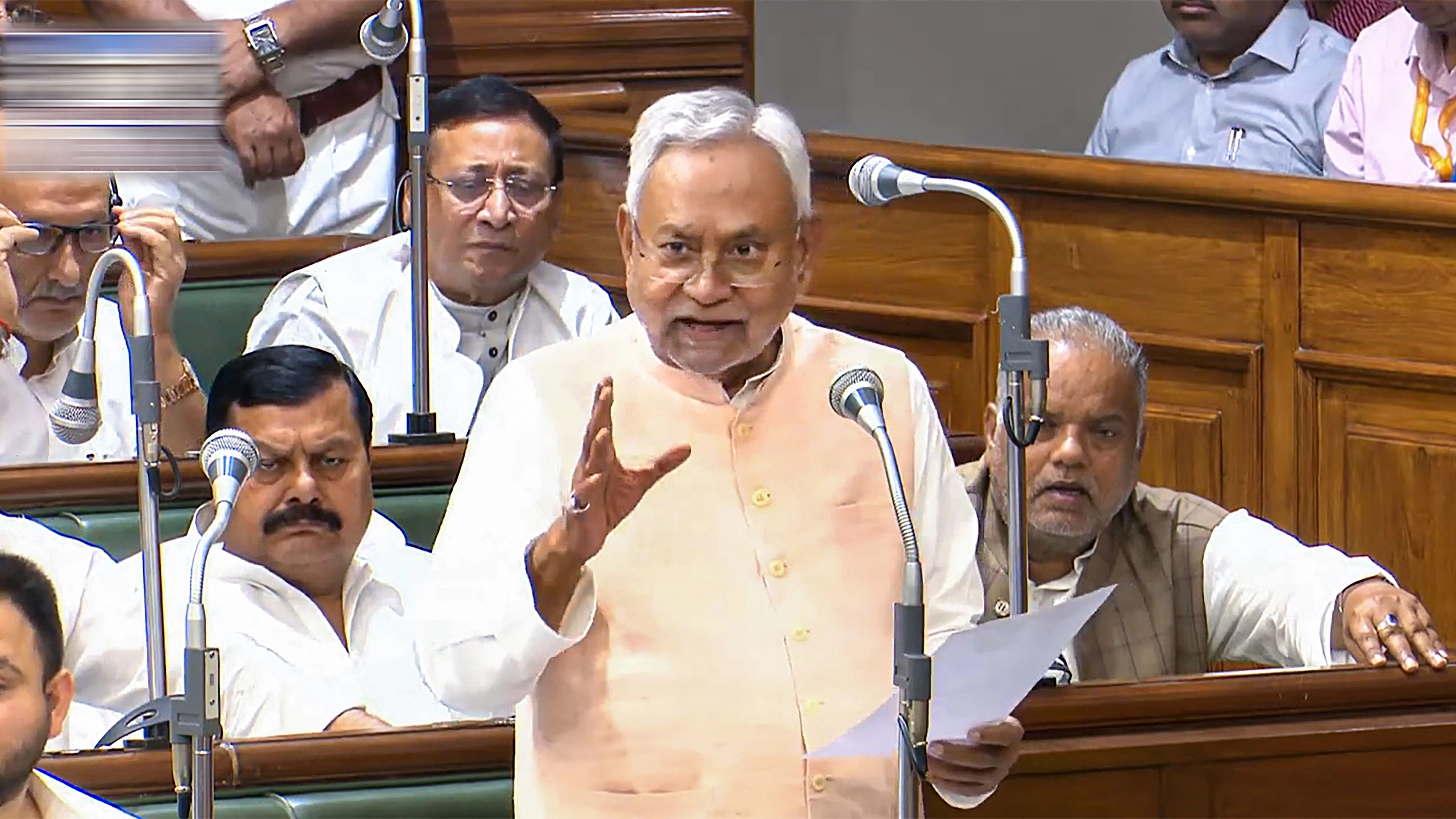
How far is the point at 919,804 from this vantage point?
212cm

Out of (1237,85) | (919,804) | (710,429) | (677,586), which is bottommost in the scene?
(919,804)

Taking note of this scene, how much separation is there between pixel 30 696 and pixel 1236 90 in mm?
3032

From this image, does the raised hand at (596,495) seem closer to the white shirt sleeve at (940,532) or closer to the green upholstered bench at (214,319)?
the white shirt sleeve at (940,532)

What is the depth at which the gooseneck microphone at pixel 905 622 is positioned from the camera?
2.03 m

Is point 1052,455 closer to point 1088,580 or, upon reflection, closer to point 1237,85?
point 1088,580

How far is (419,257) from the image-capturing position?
378 centimetres

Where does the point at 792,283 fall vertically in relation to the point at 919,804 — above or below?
above

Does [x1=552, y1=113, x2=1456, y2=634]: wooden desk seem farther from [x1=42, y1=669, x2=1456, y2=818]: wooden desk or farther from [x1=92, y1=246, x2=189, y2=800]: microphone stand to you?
[x1=92, y1=246, x2=189, y2=800]: microphone stand

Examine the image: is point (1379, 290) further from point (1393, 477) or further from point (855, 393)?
point (855, 393)

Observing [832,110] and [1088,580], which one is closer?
[1088,580]

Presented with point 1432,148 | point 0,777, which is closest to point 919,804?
point 0,777

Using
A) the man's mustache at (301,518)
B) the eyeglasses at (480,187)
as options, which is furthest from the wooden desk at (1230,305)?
the man's mustache at (301,518)

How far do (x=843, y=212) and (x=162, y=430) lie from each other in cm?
145

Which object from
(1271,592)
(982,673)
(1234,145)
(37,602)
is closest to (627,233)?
(982,673)
